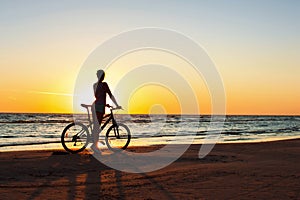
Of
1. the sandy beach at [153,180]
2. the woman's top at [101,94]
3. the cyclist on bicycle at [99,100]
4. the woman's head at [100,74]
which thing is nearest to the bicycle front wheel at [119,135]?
the cyclist on bicycle at [99,100]

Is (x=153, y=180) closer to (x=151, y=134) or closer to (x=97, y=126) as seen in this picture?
(x=97, y=126)

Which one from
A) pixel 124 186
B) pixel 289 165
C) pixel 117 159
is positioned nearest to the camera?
pixel 124 186

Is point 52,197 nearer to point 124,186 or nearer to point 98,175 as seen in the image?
point 124,186

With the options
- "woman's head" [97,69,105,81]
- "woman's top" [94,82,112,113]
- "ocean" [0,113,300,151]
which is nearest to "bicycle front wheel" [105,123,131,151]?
"woman's top" [94,82,112,113]

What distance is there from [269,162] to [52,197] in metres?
6.20

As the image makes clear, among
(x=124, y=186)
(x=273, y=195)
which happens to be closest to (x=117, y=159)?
(x=124, y=186)

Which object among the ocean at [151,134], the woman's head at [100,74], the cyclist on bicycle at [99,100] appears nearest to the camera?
the cyclist on bicycle at [99,100]

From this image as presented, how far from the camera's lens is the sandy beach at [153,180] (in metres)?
6.06

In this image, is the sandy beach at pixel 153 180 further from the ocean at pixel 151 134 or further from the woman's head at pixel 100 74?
the ocean at pixel 151 134

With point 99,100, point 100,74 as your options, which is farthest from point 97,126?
point 100,74

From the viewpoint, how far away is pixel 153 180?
24.1 feet

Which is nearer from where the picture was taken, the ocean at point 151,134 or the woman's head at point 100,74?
the woman's head at point 100,74

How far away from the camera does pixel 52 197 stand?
5805 mm

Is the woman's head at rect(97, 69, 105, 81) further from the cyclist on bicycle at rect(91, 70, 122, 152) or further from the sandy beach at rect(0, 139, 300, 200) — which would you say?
the sandy beach at rect(0, 139, 300, 200)
